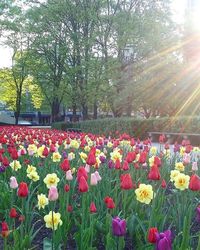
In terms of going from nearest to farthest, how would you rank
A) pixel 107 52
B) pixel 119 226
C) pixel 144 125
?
pixel 119 226, pixel 144 125, pixel 107 52

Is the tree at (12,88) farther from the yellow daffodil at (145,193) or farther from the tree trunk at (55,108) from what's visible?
the yellow daffodil at (145,193)

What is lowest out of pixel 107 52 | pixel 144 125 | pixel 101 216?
pixel 101 216

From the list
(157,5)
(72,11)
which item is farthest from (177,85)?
(72,11)

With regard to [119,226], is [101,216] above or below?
below

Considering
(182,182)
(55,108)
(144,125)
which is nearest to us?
(182,182)

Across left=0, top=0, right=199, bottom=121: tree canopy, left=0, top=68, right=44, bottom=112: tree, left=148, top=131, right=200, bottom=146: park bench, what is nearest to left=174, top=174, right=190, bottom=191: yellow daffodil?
left=148, top=131, right=200, bottom=146: park bench

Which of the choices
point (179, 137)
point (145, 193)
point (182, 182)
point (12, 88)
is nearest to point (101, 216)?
point (145, 193)

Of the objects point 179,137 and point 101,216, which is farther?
point 179,137

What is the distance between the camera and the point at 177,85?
89.7 ft

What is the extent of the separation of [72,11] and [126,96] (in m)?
10.4

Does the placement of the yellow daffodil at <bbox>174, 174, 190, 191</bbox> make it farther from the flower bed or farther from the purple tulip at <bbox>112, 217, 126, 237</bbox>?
the purple tulip at <bbox>112, 217, 126, 237</bbox>

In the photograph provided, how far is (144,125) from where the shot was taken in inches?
879

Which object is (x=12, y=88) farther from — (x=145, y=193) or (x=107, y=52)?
(x=145, y=193)

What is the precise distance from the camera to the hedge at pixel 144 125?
19297 mm
